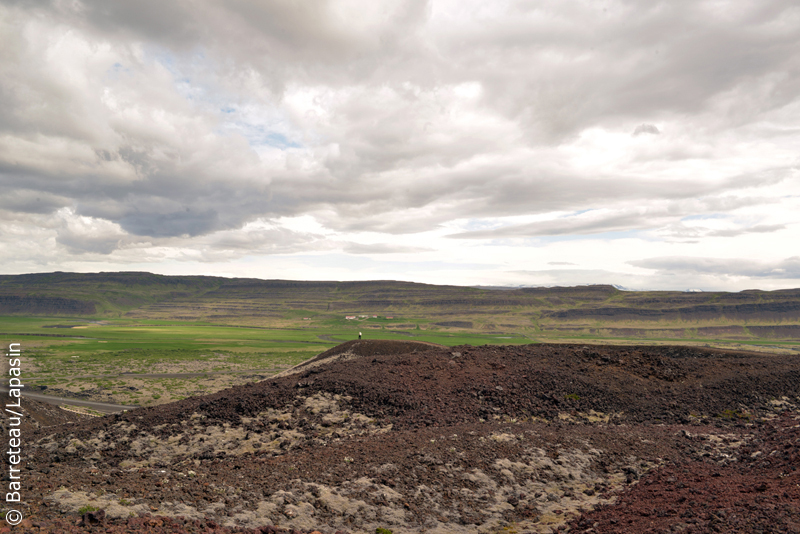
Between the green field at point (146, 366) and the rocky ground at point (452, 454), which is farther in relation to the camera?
the green field at point (146, 366)

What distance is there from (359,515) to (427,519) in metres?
2.08

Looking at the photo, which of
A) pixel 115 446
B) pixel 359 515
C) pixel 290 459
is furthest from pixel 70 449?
pixel 359 515

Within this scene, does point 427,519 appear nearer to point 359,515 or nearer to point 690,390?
point 359,515

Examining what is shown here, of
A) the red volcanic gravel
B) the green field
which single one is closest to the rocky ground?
the red volcanic gravel

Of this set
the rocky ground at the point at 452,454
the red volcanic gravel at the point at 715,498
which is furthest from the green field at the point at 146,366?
the red volcanic gravel at the point at 715,498

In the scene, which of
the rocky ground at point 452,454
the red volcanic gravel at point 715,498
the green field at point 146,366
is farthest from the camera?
the green field at point 146,366

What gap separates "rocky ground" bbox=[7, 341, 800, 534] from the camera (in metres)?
11.5

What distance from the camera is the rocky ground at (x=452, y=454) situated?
452 inches

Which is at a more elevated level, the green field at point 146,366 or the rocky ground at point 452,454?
the rocky ground at point 452,454

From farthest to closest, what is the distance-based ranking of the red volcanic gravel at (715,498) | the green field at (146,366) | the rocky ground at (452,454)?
the green field at (146,366) < the rocky ground at (452,454) < the red volcanic gravel at (715,498)

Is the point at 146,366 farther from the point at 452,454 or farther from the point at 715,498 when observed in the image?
the point at 715,498

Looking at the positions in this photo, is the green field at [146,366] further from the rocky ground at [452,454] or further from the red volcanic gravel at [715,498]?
the red volcanic gravel at [715,498]

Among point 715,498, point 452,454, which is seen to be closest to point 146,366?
point 452,454

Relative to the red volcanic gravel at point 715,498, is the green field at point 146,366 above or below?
below
